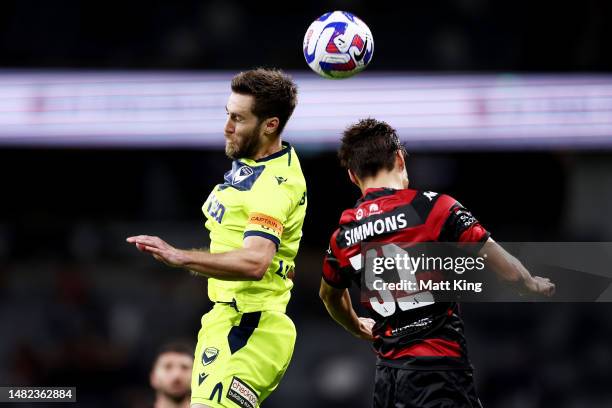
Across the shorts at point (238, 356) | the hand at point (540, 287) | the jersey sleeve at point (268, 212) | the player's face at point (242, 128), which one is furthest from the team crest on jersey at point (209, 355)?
the hand at point (540, 287)

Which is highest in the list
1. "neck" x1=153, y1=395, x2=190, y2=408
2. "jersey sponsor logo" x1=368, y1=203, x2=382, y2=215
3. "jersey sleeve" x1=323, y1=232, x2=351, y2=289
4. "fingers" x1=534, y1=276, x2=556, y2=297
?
"jersey sponsor logo" x1=368, y1=203, x2=382, y2=215

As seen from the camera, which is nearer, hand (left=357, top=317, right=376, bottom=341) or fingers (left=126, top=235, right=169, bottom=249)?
fingers (left=126, top=235, right=169, bottom=249)

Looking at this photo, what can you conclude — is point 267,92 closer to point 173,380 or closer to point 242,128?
point 242,128

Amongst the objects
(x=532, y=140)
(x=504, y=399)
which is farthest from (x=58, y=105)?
(x=504, y=399)

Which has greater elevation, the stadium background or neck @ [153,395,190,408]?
the stadium background

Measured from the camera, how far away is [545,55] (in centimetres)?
1241

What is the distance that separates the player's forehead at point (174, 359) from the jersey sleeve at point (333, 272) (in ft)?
5.04

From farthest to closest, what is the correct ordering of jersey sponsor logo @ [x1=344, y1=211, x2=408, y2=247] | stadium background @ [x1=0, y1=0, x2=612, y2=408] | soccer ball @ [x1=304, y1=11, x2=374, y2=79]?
1. stadium background @ [x1=0, y1=0, x2=612, y2=408]
2. soccer ball @ [x1=304, y1=11, x2=374, y2=79]
3. jersey sponsor logo @ [x1=344, y1=211, x2=408, y2=247]

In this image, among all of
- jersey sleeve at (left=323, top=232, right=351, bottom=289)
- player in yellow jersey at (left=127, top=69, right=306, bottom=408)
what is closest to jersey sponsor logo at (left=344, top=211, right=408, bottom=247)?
jersey sleeve at (left=323, top=232, right=351, bottom=289)

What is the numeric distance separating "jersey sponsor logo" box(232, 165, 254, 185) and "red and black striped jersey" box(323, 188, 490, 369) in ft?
1.89

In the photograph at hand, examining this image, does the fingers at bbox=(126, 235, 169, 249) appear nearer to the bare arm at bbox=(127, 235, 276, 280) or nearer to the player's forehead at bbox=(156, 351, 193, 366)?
the bare arm at bbox=(127, 235, 276, 280)

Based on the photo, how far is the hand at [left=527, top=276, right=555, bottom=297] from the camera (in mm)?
4656

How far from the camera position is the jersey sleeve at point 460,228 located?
4633mm

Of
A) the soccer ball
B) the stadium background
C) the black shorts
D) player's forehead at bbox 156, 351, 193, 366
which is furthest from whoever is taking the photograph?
the stadium background
